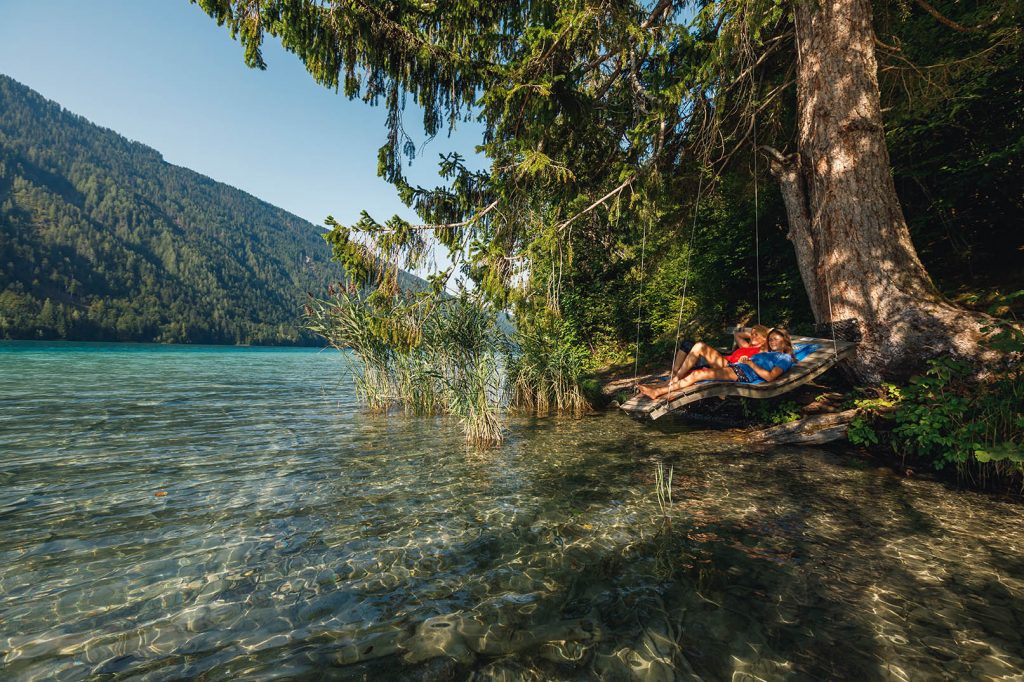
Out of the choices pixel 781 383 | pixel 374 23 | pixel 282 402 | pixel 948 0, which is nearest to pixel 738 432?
pixel 781 383

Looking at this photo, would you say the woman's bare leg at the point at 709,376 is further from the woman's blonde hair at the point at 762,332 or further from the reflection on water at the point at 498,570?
the reflection on water at the point at 498,570

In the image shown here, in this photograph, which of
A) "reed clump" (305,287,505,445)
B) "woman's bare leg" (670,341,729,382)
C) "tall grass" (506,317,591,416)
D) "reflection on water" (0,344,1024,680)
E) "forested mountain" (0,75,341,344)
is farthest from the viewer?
"forested mountain" (0,75,341,344)

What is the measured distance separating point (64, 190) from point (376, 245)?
262 m

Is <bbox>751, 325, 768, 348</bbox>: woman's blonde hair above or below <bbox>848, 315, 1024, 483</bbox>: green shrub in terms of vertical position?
above

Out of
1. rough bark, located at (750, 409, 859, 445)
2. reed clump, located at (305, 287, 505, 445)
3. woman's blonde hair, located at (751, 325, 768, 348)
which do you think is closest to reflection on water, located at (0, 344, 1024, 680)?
rough bark, located at (750, 409, 859, 445)

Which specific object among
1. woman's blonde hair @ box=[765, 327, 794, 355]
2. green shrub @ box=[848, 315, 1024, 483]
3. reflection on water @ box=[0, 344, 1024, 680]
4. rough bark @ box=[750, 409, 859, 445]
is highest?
woman's blonde hair @ box=[765, 327, 794, 355]

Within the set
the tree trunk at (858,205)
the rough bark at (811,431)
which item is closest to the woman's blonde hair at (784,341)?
the tree trunk at (858,205)

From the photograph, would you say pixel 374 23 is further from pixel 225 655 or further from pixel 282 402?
pixel 282 402

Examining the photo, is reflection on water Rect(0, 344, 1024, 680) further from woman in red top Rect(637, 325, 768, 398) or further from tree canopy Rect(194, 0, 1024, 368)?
tree canopy Rect(194, 0, 1024, 368)

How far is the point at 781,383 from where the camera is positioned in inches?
242

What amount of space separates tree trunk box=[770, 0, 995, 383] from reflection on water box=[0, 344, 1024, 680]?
82.7 inches

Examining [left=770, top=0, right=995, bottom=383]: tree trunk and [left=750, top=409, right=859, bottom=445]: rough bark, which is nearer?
[left=770, top=0, right=995, bottom=383]: tree trunk

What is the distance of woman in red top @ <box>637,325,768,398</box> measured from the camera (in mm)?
6750

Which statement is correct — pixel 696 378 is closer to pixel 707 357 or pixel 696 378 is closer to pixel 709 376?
pixel 709 376
